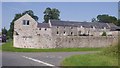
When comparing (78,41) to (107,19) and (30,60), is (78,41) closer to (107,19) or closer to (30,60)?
(30,60)

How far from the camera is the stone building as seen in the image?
167ft

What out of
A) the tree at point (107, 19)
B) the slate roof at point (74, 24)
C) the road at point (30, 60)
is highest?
the tree at point (107, 19)

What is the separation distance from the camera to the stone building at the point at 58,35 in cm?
5075

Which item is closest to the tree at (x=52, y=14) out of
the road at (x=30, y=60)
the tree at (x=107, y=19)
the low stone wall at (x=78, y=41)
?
the tree at (x=107, y=19)

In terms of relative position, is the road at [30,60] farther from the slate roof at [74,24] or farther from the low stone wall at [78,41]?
the slate roof at [74,24]

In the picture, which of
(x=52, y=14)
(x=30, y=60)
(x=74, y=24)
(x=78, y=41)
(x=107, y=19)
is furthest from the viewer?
(x=107, y=19)

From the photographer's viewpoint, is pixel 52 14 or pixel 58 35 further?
pixel 52 14

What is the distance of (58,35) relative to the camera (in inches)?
2084

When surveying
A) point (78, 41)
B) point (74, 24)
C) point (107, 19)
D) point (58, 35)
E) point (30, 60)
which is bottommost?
point (30, 60)

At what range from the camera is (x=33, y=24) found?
73.8 m

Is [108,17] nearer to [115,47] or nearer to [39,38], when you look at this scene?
[39,38]

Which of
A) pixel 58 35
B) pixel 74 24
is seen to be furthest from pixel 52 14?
pixel 58 35

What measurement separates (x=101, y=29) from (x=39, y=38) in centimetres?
5395

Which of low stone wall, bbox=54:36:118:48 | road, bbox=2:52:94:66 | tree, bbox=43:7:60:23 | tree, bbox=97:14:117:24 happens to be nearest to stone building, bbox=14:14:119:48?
low stone wall, bbox=54:36:118:48
